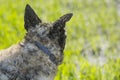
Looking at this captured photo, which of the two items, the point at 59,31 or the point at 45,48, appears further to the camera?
the point at 59,31

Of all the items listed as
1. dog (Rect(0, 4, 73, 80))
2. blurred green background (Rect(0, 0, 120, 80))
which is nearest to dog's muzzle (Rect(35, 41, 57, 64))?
dog (Rect(0, 4, 73, 80))

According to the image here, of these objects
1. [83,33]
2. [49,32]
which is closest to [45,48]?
[49,32]

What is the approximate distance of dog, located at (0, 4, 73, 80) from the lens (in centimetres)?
588

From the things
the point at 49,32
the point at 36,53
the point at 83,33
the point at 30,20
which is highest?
the point at 83,33

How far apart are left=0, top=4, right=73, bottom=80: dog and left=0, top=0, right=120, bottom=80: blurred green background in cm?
201

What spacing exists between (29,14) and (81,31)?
205 inches

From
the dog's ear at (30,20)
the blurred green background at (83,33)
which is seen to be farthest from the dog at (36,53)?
the blurred green background at (83,33)

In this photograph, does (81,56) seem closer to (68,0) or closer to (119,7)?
(119,7)

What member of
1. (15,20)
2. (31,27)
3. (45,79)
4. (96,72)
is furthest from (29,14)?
(15,20)

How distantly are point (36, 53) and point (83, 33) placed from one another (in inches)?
211

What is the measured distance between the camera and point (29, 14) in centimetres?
623

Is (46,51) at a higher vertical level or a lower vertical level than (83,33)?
lower

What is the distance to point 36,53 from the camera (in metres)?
6.01

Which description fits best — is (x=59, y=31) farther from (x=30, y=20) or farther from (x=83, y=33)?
(x=83, y=33)
